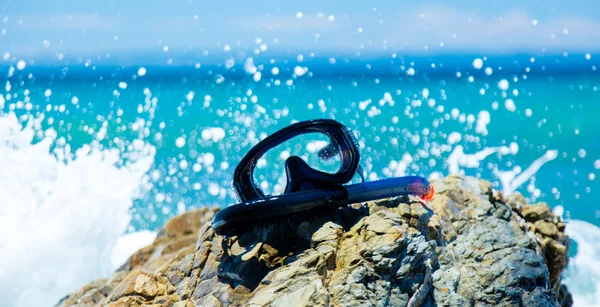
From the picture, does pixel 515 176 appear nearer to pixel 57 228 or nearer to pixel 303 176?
pixel 57 228

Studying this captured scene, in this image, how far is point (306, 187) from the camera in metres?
6.64

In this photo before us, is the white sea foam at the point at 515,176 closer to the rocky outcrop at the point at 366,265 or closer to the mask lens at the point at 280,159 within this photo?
the mask lens at the point at 280,159

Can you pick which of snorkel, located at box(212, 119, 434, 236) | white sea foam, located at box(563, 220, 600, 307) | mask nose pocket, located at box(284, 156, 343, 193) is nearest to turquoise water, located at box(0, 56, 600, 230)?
white sea foam, located at box(563, 220, 600, 307)

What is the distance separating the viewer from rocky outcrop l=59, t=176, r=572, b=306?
18.6 ft

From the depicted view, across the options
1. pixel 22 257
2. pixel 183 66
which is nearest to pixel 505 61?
pixel 183 66

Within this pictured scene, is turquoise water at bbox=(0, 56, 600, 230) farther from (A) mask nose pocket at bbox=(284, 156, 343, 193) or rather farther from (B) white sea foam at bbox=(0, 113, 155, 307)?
(A) mask nose pocket at bbox=(284, 156, 343, 193)

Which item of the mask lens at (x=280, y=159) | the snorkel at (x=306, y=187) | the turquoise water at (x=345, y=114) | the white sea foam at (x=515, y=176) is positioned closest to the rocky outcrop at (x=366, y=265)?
the snorkel at (x=306, y=187)

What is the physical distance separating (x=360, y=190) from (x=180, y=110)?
23786mm

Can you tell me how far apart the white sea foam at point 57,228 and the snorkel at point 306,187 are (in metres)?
9.09

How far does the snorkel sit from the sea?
8723 mm

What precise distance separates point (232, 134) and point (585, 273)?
1325 cm

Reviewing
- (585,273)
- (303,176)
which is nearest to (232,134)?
(585,273)

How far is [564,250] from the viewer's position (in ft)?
27.6

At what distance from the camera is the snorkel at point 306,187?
6.22 meters
